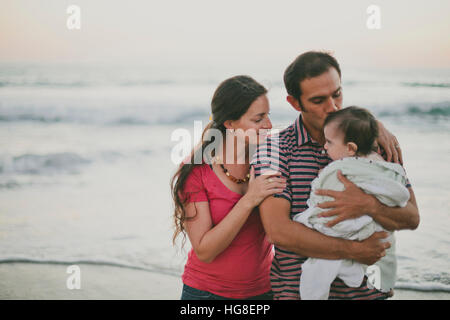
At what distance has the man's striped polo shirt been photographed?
1920 mm

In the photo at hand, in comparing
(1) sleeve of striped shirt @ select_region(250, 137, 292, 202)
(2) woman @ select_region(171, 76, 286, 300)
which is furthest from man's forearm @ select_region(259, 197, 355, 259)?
(2) woman @ select_region(171, 76, 286, 300)

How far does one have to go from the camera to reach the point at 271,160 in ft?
6.45

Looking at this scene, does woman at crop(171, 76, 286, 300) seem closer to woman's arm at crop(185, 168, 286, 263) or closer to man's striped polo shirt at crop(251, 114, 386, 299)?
woman's arm at crop(185, 168, 286, 263)

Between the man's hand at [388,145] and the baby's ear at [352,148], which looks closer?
the baby's ear at [352,148]

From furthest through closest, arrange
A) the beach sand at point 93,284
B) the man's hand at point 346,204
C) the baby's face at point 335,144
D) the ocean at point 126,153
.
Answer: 1. the ocean at point 126,153
2. the beach sand at point 93,284
3. the baby's face at point 335,144
4. the man's hand at point 346,204

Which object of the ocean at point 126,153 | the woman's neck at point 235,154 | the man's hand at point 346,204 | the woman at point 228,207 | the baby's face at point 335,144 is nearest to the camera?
the man's hand at point 346,204

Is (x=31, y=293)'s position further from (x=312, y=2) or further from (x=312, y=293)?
(x=312, y=2)

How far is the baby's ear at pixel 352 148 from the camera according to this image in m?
1.91

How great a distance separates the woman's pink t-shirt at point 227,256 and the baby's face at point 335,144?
49 cm

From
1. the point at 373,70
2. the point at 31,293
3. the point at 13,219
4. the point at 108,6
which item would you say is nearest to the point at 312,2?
the point at 373,70

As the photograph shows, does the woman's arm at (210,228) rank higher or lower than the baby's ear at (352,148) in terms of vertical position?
lower

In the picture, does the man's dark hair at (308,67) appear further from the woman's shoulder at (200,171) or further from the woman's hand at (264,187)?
the woman's shoulder at (200,171)

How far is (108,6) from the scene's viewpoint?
1213cm

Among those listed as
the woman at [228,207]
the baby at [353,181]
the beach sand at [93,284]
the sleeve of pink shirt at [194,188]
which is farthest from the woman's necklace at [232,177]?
the beach sand at [93,284]
